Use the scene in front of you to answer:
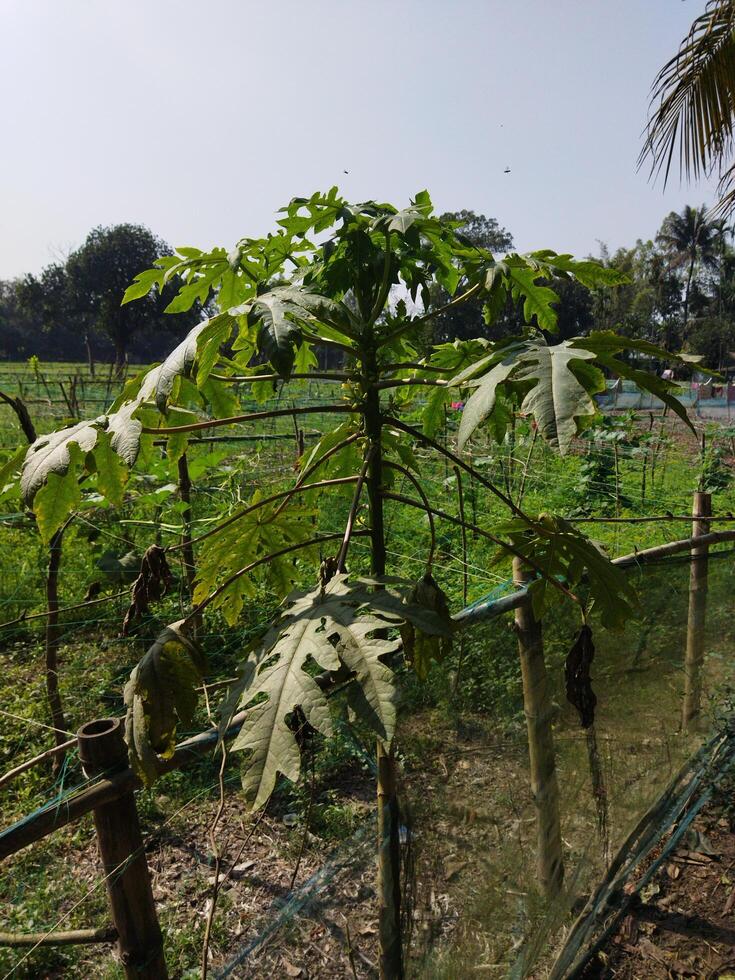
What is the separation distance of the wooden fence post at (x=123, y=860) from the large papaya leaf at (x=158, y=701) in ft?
0.39

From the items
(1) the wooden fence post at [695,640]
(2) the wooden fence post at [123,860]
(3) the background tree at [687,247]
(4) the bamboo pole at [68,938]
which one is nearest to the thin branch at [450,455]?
(2) the wooden fence post at [123,860]

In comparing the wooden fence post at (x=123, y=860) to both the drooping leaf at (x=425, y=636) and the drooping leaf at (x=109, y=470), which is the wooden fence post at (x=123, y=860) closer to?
the drooping leaf at (x=109, y=470)

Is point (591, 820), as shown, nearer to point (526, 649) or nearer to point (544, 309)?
point (526, 649)

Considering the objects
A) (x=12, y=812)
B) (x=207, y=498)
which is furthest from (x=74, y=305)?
(x=12, y=812)

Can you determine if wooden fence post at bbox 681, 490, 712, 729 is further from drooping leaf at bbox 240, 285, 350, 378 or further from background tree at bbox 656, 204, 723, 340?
background tree at bbox 656, 204, 723, 340

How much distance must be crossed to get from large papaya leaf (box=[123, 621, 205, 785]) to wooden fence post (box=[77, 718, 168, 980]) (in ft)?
0.39

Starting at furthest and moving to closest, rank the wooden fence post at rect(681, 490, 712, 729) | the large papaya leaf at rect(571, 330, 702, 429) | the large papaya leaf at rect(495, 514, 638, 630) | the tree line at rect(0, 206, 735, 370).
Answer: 1. the tree line at rect(0, 206, 735, 370)
2. the wooden fence post at rect(681, 490, 712, 729)
3. the large papaya leaf at rect(495, 514, 638, 630)
4. the large papaya leaf at rect(571, 330, 702, 429)

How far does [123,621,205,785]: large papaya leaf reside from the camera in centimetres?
108

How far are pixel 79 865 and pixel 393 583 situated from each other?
2393 mm

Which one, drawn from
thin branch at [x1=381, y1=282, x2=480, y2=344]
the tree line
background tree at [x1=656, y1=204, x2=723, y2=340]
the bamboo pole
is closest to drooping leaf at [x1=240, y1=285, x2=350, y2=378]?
thin branch at [x1=381, y1=282, x2=480, y2=344]

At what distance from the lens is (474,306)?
32.5 m

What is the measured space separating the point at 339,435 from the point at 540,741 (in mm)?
1133

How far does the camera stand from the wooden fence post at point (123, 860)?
1.20 meters

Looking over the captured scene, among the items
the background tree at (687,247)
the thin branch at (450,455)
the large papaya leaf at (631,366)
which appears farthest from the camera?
the background tree at (687,247)
